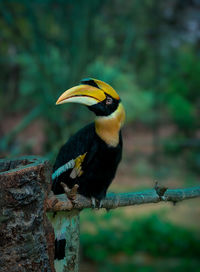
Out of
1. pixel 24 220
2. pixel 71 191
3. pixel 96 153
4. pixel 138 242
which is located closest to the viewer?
pixel 24 220

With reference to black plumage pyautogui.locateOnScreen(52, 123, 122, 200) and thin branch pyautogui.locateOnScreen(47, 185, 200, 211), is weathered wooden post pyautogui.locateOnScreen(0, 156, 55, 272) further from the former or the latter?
black plumage pyautogui.locateOnScreen(52, 123, 122, 200)

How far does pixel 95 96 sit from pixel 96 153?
267 millimetres

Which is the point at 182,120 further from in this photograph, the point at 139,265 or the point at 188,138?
the point at 139,265

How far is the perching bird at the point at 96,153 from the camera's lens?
4.57ft

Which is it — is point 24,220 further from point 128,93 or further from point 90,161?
point 128,93

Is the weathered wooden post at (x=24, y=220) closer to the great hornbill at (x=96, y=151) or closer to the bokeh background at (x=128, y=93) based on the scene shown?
the great hornbill at (x=96, y=151)

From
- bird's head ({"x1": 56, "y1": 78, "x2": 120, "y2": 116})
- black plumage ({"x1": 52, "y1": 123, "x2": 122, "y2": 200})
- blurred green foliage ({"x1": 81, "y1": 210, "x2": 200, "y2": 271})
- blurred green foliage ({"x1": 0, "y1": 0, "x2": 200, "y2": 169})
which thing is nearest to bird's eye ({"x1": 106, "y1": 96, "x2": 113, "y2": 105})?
bird's head ({"x1": 56, "y1": 78, "x2": 120, "y2": 116})

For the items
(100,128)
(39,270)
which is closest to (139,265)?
(100,128)

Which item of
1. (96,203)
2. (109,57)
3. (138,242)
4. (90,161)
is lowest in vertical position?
(138,242)

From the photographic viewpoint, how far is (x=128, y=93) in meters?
4.98

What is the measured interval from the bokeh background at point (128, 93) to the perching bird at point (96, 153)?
1.49 meters

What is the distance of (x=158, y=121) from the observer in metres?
5.13

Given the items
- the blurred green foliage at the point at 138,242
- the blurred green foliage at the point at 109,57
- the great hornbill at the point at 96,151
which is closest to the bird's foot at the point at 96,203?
the great hornbill at the point at 96,151

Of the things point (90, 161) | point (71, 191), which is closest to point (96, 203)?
point (90, 161)
